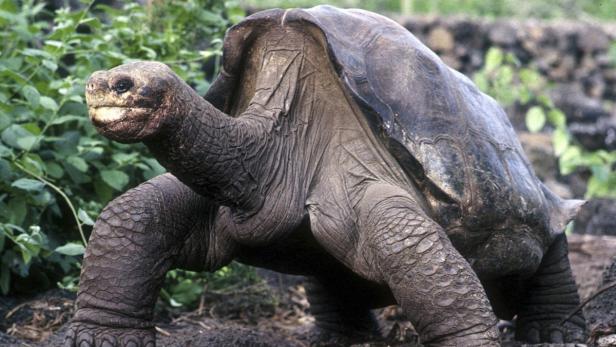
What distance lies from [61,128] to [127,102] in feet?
7.01

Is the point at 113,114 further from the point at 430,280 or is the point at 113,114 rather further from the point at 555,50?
the point at 555,50

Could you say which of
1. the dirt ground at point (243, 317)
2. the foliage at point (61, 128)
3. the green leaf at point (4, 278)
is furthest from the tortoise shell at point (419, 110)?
the green leaf at point (4, 278)

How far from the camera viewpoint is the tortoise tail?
4.06 meters

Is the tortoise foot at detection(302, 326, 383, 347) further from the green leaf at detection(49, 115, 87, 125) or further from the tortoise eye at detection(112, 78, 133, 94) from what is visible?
the tortoise eye at detection(112, 78, 133, 94)

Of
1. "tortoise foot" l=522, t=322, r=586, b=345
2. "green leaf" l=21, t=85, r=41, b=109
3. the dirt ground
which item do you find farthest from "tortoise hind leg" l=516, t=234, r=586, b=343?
"green leaf" l=21, t=85, r=41, b=109

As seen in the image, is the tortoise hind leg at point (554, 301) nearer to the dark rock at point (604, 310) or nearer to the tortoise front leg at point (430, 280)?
the dark rock at point (604, 310)

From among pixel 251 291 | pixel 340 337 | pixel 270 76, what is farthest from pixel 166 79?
pixel 251 291

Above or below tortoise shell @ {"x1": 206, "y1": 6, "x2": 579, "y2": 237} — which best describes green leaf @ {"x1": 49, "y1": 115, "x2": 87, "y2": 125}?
below

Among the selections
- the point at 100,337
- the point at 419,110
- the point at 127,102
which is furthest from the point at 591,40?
the point at 127,102

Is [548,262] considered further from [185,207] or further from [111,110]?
[111,110]

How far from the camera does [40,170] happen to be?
4188 millimetres

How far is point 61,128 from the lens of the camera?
480 cm

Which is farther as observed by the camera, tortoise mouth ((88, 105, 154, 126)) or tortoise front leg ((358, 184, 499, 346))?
tortoise front leg ((358, 184, 499, 346))

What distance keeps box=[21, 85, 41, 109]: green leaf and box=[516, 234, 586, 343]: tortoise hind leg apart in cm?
223
